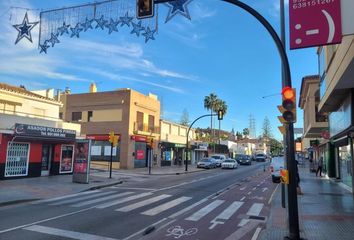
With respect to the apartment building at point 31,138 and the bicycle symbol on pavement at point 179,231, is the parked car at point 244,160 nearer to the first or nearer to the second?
the apartment building at point 31,138

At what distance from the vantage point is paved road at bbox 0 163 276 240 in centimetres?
964

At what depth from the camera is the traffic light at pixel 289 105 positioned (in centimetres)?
950

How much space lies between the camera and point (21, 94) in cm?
2820

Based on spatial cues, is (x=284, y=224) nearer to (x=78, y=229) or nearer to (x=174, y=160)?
(x=78, y=229)

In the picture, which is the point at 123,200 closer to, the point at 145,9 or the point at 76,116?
the point at 145,9

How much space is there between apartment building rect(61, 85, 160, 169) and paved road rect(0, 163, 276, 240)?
24.0 metres

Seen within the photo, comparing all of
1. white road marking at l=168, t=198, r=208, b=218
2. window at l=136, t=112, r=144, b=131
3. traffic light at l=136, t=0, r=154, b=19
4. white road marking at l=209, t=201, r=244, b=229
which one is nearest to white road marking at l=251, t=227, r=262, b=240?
white road marking at l=209, t=201, r=244, b=229

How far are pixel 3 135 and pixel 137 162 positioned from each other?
851 inches

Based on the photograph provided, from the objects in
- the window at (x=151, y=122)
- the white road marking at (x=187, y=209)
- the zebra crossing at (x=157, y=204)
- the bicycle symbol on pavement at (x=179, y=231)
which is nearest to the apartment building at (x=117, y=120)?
the window at (x=151, y=122)

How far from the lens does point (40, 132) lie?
25.0m

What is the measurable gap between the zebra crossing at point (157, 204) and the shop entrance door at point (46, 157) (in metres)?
10.5

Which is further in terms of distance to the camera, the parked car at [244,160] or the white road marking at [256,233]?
the parked car at [244,160]

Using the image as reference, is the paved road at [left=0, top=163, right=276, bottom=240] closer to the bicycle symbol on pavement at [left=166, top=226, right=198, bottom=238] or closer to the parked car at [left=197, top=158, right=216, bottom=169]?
the bicycle symbol on pavement at [left=166, top=226, right=198, bottom=238]

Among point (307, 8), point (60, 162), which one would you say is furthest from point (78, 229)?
point (60, 162)
